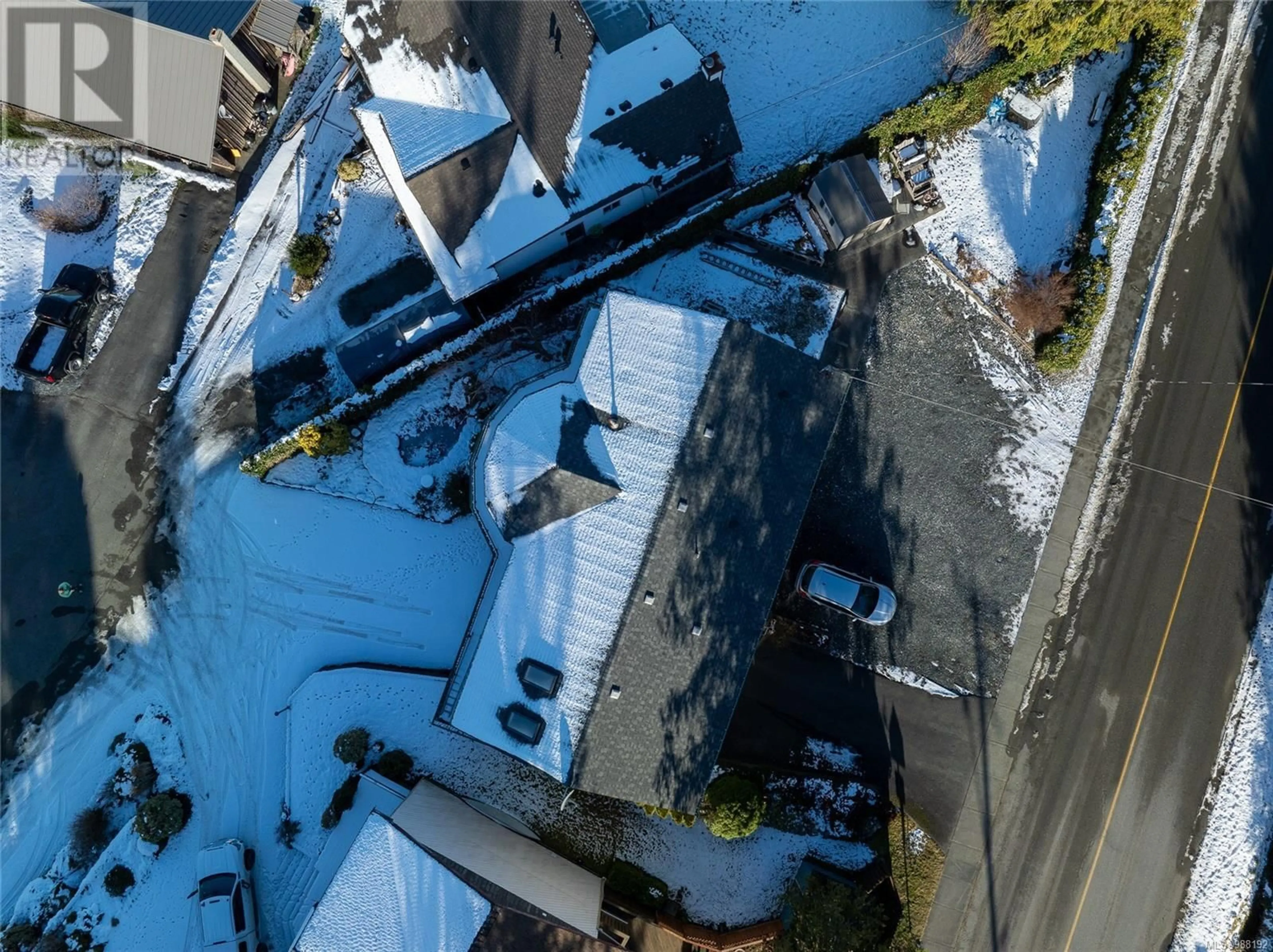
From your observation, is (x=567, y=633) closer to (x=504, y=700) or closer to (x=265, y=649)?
(x=504, y=700)

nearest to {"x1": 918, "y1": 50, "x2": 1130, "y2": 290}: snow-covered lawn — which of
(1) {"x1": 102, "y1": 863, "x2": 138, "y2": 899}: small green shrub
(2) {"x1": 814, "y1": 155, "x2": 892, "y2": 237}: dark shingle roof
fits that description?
(2) {"x1": 814, "y1": 155, "x2": 892, "y2": 237}: dark shingle roof

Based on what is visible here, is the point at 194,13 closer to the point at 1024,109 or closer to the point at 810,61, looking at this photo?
the point at 810,61

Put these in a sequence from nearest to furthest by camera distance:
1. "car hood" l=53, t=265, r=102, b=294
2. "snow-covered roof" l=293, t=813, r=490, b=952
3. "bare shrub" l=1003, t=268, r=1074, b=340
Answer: "snow-covered roof" l=293, t=813, r=490, b=952 < "bare shrub" l=1003, t=268, r=1074, b=340 < "car hood" l=53, t=265, r=102, b=294

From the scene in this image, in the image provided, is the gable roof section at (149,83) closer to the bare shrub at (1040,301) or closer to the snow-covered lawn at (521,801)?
the snow-covered lawn at (521,801)

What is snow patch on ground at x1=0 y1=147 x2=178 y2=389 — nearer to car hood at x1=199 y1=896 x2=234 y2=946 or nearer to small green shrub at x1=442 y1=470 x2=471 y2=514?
small green shrub at x1=442 y1=470 x2=471 y2=514

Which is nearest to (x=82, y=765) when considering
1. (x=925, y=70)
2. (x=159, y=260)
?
(x=159, y=260)

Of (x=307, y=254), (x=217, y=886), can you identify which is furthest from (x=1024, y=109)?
(x=217, y=886)

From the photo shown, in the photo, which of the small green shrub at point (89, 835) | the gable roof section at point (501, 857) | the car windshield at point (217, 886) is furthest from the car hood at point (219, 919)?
the gable roof section at point (501, 857)
